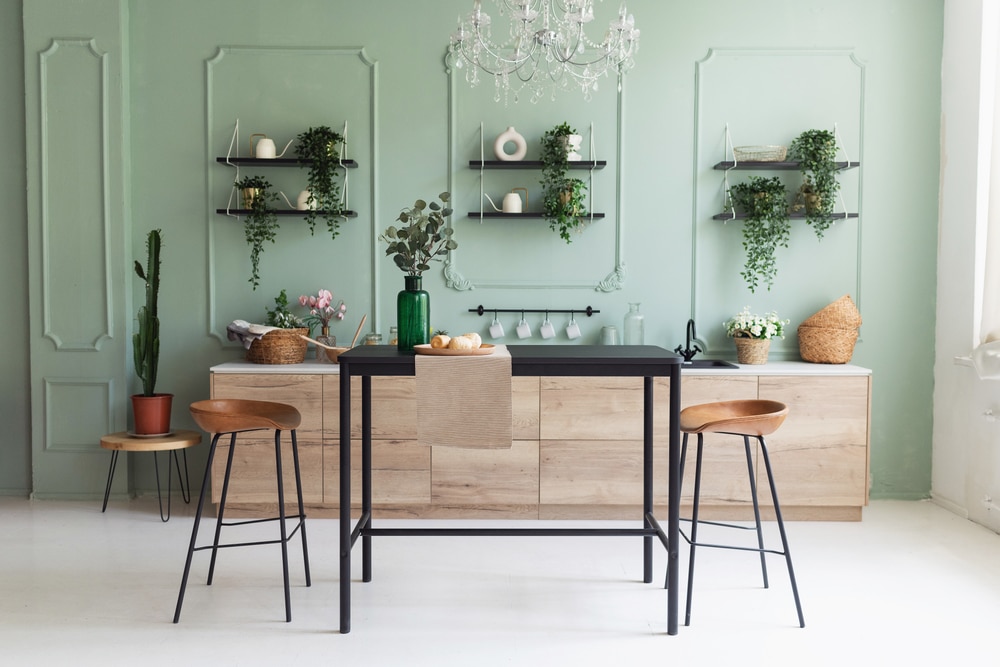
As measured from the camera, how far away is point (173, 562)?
3.59 metres

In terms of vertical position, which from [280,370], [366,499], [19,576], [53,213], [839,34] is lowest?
[19,576]

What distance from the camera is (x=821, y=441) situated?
13.8 ft

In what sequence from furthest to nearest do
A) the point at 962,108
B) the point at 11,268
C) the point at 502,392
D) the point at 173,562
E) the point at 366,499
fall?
the point at 11,268 → the point at 962,108 → the point at 173,562 → the point at 366,499 → the point at 502,392

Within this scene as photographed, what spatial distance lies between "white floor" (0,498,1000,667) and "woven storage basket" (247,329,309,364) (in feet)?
3.14

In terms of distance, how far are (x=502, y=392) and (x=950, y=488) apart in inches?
122

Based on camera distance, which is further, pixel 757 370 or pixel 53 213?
pixel 53 213

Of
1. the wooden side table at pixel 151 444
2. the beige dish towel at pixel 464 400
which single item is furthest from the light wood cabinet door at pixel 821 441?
the wooden side table at pixel 151 444

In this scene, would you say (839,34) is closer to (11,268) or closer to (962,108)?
(962,108)

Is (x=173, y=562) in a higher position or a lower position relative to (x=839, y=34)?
lower

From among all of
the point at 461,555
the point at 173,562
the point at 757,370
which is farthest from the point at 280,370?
the point at 757,370

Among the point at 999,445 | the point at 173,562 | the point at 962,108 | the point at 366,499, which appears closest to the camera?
the point at 366,499

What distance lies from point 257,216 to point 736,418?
2.93 metres

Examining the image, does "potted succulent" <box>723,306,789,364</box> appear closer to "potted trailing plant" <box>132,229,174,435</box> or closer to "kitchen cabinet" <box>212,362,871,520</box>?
"kitchen cabinet" <box>212,362,871,520</box>

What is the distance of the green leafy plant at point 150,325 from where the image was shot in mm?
4344
